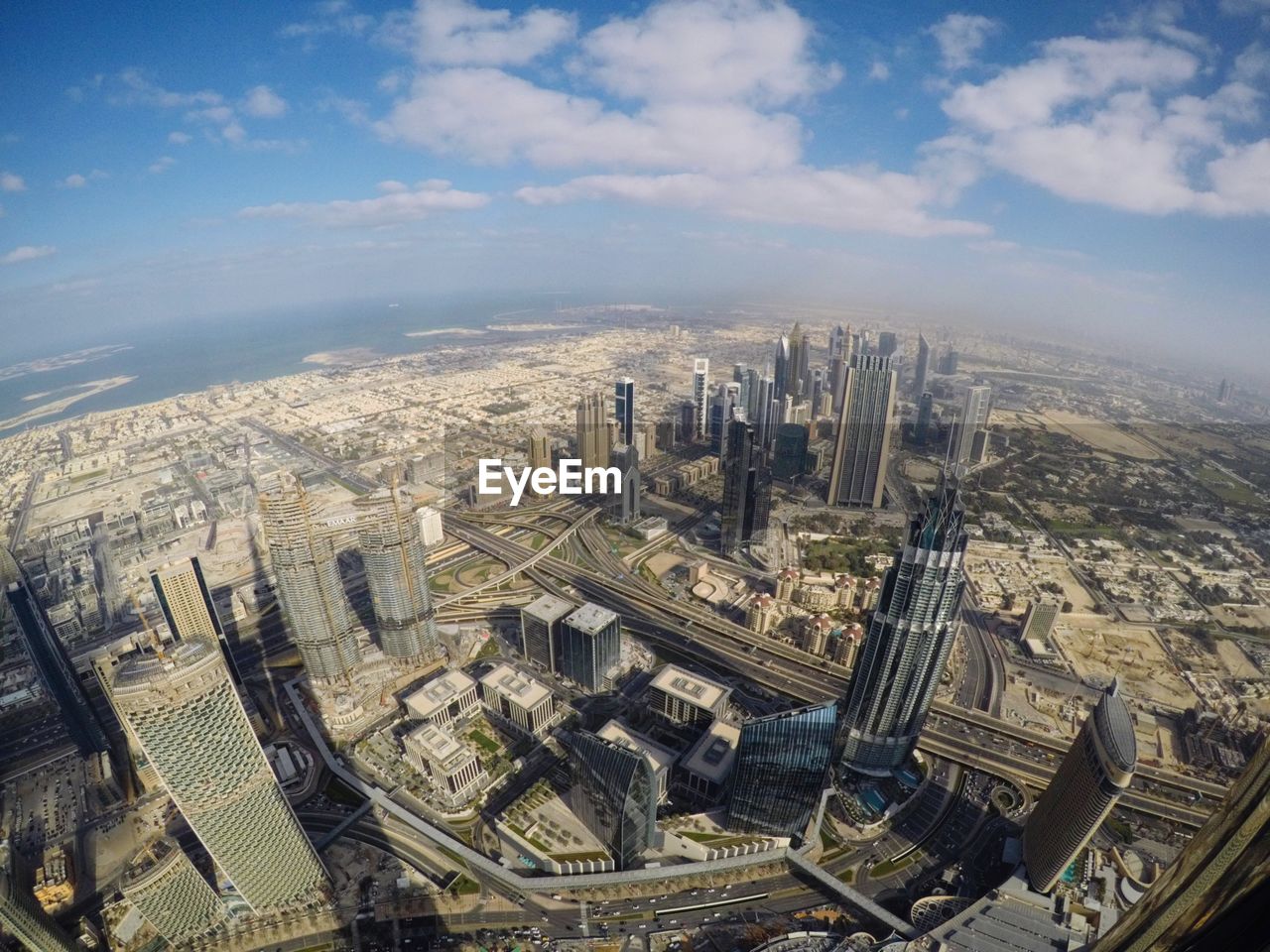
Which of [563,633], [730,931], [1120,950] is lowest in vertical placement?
[730,931]

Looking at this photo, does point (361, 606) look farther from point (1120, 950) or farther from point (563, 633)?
point (1120, 950)

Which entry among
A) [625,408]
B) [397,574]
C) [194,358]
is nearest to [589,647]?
[397,574]

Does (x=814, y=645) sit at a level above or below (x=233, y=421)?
below

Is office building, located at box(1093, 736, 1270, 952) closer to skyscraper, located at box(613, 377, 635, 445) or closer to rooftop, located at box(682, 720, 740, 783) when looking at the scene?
rooftop, located at box(682, 720, 740, 783)

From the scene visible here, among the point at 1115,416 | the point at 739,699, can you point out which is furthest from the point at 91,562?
the point at 1115,416

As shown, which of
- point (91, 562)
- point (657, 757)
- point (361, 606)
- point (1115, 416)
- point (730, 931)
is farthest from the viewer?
point (1115, 416)

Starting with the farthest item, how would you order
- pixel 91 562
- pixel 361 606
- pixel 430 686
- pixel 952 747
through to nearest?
pixel 91 562 < pixel 361 606 < pixel 430 686 < pixel 952 747

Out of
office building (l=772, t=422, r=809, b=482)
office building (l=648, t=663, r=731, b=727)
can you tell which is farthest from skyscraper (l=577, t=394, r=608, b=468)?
office building (l=648, t=663, r=731, b=727)
